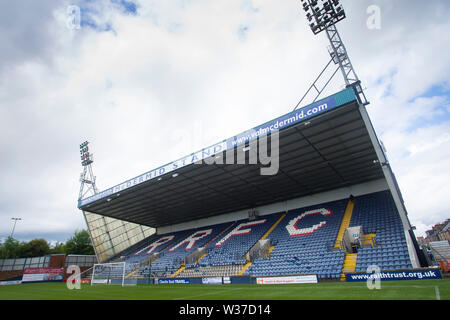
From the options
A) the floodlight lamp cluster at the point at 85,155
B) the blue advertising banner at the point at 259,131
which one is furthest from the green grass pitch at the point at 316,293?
the floodlight lamp cluster at the point at 85,155

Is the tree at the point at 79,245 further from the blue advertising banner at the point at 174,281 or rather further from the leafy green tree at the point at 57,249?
the blue advertising banner at the point at 174,281

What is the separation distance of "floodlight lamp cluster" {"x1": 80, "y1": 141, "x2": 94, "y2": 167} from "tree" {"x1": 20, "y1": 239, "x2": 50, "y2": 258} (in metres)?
34.9

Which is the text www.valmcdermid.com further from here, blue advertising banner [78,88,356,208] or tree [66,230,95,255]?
tree [66,230,95,255]

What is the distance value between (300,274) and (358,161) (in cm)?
983

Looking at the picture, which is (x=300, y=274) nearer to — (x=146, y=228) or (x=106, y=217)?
(x=106, y=217)

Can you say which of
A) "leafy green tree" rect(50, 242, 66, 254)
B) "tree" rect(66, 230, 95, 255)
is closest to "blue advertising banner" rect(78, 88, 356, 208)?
"tree" rect(66, 230, 95, 255)

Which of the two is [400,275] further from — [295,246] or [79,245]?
[79,245]

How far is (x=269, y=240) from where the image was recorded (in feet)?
73.0

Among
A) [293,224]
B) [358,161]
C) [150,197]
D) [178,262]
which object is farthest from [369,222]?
[150,197]

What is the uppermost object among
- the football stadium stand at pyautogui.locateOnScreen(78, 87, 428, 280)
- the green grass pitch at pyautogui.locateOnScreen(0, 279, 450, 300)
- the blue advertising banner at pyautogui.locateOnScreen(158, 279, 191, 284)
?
the football stadium stand at pyautogui.locateOnScreen(78, 87, 428, 280)

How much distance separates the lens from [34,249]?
5556cm

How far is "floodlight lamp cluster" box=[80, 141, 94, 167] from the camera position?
3489 cm

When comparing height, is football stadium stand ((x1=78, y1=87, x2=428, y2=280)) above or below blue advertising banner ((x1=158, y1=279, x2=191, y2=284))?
above

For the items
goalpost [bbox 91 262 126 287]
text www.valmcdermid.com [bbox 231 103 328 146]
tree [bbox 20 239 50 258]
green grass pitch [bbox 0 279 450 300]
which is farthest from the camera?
tree [bbox 20 239 50 258]
